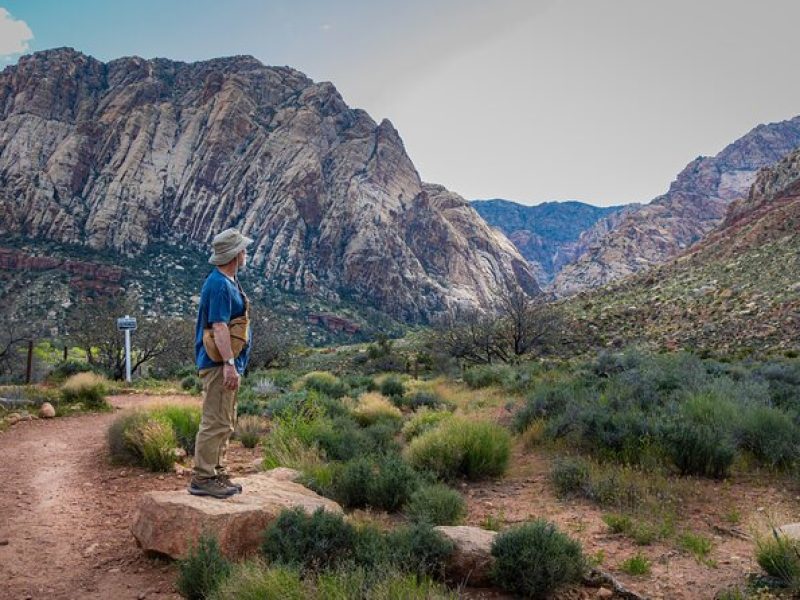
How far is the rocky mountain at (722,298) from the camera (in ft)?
76.4

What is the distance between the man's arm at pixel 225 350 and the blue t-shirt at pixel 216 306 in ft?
0.30

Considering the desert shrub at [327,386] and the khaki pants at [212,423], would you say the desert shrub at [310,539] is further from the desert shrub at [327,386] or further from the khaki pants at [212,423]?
the desert shrub at [327,386]

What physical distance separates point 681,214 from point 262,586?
175357mm

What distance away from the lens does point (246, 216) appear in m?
112

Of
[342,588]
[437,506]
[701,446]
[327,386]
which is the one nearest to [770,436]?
[701,446]

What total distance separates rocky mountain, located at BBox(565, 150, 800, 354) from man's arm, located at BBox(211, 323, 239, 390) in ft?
69.6

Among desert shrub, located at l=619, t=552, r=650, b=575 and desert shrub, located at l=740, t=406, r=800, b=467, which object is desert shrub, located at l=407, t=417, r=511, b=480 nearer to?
desert shrub, located at l=619, t=552, r=650, b=575

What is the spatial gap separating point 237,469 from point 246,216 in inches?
4356

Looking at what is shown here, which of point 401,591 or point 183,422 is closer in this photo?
point 401,591

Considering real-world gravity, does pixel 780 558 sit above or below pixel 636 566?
above

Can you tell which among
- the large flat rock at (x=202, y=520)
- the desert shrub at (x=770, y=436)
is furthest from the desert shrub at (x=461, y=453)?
the desert shrub at (x=770, y=436)

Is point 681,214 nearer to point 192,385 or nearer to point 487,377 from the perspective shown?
point 487,377

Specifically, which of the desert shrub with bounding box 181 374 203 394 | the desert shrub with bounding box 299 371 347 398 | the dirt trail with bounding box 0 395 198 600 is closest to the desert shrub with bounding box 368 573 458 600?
the dirt trail with bounding box 0 395 198 600

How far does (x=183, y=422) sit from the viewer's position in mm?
8516
